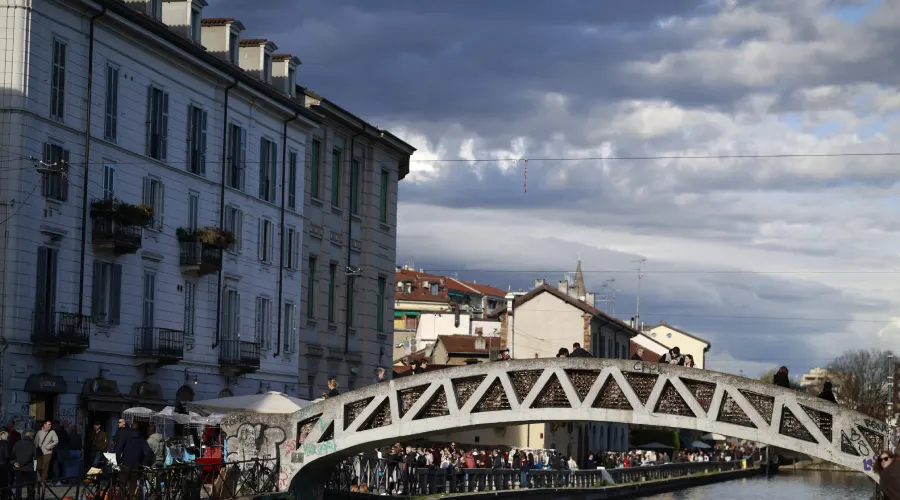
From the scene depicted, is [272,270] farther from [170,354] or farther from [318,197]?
[170,354]

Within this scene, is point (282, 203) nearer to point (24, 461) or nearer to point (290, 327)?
point (290, 327)

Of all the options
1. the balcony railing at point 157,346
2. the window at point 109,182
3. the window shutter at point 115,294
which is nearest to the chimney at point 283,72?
the balcony railing at point 157,346

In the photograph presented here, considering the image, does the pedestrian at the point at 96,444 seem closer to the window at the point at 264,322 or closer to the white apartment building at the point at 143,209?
the white apartment building at the point at 143,209

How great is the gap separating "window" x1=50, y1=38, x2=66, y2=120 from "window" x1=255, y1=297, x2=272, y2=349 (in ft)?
47.5

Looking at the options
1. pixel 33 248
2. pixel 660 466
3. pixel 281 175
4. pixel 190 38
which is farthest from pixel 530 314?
pixel 33 248

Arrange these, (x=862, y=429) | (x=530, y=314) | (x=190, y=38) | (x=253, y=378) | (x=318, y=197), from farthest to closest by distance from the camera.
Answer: (x=530, y=314)
(x=318, y=197)
(x=253, y=378)
(x=190, y=38)
(x=862, y=429)

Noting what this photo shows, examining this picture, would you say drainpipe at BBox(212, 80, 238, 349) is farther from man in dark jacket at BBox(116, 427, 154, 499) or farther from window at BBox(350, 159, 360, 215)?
man in dark jacket at BBox(116, 427, 154, 499)

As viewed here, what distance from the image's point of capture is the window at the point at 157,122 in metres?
43.5

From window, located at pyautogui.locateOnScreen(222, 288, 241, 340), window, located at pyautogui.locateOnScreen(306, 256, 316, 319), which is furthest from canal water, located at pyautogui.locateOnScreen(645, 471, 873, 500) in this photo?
window, located at pyautogui.locateOnScreen(222, 288, 241, 340)

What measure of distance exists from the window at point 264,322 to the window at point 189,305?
4799 mm

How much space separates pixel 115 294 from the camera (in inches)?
1633

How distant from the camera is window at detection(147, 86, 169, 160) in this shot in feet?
143

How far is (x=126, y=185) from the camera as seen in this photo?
42094 mm

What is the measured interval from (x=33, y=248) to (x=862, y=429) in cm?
1986
